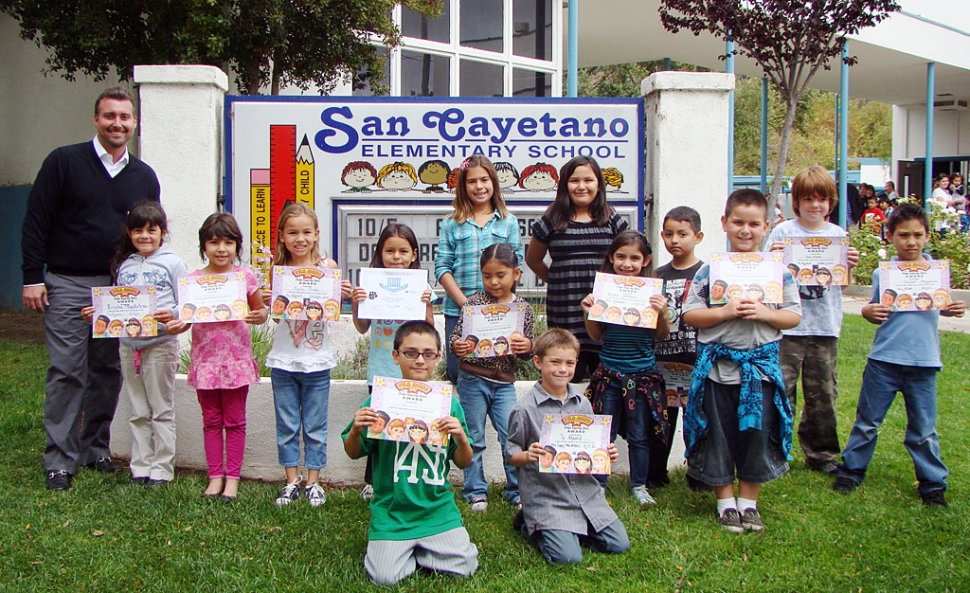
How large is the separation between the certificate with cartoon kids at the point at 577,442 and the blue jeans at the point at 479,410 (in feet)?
2.21

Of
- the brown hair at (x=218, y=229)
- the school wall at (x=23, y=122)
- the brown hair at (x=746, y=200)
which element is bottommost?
the brown hair at (x=218, y=229)

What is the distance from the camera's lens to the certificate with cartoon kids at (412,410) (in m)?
3.49

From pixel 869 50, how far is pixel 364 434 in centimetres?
1827

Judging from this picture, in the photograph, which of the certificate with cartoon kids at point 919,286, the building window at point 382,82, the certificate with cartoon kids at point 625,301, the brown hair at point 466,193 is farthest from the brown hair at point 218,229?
the building window at point 382,82

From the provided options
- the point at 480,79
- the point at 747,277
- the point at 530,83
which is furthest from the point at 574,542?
the point at 530,83

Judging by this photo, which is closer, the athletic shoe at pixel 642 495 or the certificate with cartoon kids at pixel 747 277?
the certificate with cartoon kids at pixel 747 277

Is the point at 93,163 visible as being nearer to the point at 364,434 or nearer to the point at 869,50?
the point at 364,434

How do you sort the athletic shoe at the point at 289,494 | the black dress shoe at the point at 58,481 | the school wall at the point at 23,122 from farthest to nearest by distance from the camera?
the school wall at the point at 23,122 < the black dress shoe at the point at 58,481 < the athletic shoe at the point at 289,494

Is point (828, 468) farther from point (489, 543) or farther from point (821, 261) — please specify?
point (489, 543)

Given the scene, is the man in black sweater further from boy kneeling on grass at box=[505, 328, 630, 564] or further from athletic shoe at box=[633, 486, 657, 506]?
athletic shoe at box=[633, 486, 657, 506]

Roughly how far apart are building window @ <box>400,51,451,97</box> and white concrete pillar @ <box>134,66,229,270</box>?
6.24 m

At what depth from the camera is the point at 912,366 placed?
4.45 meters

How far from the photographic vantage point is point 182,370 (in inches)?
214

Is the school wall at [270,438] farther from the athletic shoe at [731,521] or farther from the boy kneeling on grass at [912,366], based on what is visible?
the boy kneeling on grass at [912,366]
